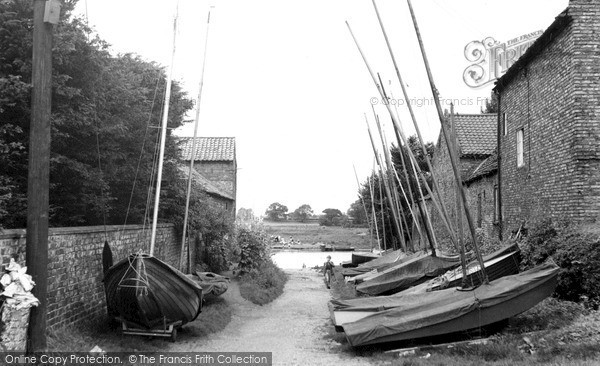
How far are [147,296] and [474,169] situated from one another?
57.7 ft

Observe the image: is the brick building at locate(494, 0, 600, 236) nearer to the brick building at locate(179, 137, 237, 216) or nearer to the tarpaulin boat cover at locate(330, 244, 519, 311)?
the tarpaulin boat cover at locate(330, 244, 519, 311)

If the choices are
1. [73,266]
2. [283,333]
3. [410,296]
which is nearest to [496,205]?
[410,296]

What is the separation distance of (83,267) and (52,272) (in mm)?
1153

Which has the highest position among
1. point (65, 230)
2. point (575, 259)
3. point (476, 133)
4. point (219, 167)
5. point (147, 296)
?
point (476, 133)

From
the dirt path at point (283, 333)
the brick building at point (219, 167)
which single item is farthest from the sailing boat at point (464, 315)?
the brick building at point (219, 167)

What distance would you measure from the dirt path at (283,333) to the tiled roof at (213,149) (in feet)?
59.1

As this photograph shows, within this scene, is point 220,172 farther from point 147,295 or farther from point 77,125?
point 147,295

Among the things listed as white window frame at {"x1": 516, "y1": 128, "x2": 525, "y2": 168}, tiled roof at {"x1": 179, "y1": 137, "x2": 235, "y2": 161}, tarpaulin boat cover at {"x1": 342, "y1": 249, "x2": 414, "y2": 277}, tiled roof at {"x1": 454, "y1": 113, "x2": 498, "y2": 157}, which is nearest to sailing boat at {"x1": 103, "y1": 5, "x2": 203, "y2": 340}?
white window frame at {"x1": 516, "y1": 128, "x2": 525, "y2": 168}

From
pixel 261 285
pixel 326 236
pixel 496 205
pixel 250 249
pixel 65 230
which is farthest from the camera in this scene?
pixel 326 236

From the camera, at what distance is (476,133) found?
83.9 feet

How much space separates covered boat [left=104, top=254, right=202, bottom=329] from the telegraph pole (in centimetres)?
→ 209

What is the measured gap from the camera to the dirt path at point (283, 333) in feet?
29.7

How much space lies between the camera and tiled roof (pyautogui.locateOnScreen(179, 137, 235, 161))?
116 feet

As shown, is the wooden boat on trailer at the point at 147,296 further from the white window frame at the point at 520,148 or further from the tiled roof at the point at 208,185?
the tiled roof at the point at 208,185
